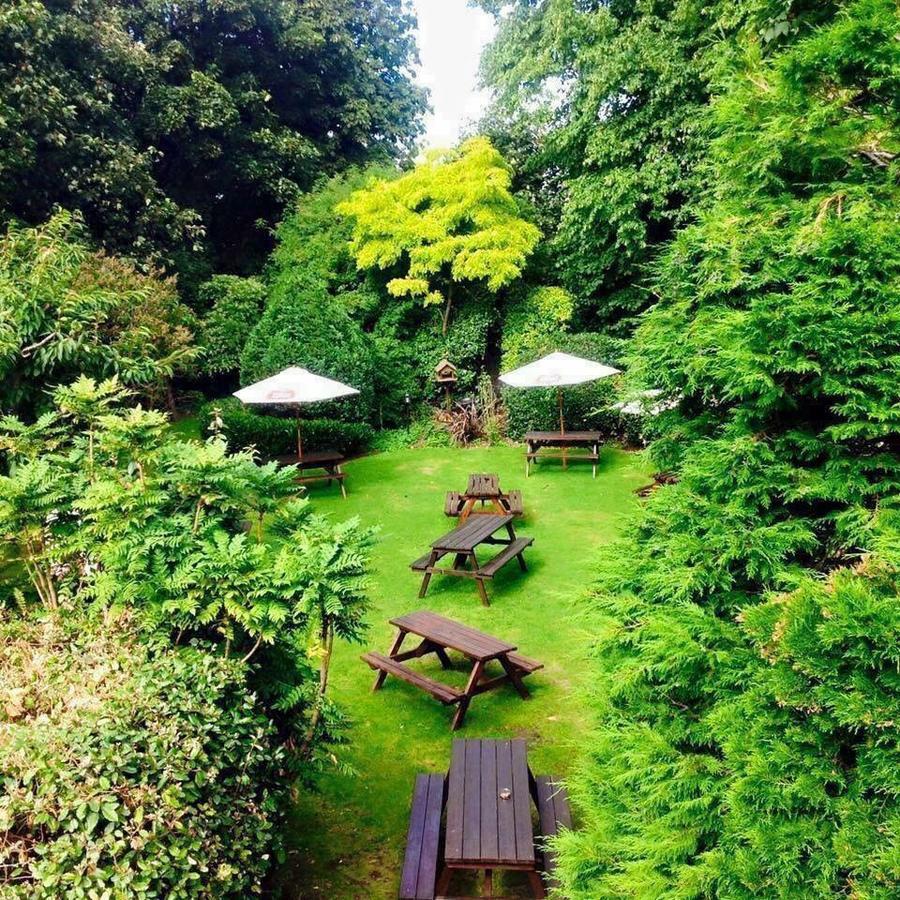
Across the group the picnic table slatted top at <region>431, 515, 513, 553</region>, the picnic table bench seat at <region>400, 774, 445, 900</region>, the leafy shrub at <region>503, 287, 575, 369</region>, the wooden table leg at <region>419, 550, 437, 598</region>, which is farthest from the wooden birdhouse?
the picnic table bench seat at <region>400, 774, 445, 900</region>

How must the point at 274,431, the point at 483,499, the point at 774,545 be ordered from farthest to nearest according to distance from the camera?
the point at 274,431
the point at 483,499
the point at 774,545

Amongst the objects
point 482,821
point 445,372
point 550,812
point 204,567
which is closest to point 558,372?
point 445,372

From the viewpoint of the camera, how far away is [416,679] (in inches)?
204

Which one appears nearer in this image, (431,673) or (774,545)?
(774,545)

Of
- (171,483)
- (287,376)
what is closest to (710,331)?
(171,483)

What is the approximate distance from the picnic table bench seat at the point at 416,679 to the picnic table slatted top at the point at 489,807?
0.88 m

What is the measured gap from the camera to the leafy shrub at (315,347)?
14.0 m

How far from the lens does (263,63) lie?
64.2 feet

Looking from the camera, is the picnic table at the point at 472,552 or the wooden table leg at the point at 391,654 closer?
the wooden table leg at the point at 391,654

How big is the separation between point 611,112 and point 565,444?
825cm

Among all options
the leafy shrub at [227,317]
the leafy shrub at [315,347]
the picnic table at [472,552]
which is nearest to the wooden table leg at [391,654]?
the picnic table at [472,552]

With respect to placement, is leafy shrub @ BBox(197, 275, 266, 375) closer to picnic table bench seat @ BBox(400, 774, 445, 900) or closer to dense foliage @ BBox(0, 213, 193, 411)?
dense foliage @ BBox(0, 213, 193, 411)

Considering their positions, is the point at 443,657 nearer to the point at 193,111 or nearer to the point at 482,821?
the point at 482,821

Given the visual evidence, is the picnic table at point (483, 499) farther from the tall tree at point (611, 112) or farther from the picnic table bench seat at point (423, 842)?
the picnic table bench seat at point (423, 842)
